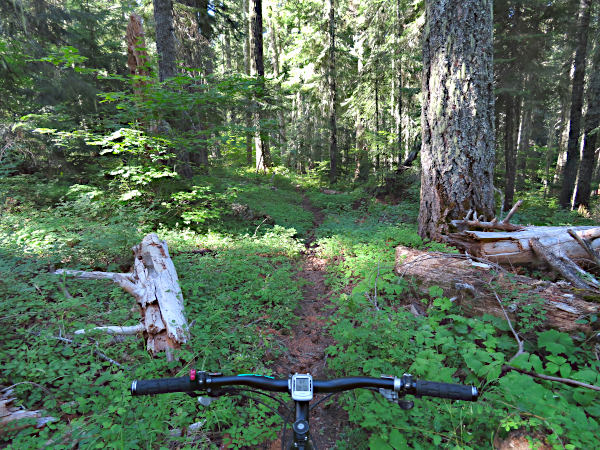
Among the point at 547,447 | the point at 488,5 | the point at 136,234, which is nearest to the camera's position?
the point at 547,447

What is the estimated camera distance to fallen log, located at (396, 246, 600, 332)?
9.51ft

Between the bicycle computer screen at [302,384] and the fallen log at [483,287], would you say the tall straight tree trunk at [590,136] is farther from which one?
the bicycle computer screen at [302,384]

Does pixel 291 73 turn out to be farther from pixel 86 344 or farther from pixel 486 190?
pixel 86 344

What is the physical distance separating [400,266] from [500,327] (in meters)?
1.57

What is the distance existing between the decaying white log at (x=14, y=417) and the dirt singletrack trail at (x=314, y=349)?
1.84 metres

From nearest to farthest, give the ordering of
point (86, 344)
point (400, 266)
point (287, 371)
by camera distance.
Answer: point (86, 344), point (287, 371), point (400, 266)

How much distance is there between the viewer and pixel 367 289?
4082mm

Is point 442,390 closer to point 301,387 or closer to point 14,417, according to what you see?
point 301,387

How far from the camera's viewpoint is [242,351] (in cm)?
327

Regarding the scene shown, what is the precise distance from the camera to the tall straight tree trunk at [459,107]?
491cm

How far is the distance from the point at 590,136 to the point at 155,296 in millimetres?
14536

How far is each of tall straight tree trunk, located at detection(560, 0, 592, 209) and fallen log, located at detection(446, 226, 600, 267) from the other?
10.0 meters

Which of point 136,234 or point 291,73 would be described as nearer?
point 136,234

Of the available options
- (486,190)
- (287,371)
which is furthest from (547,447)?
(486,190)
